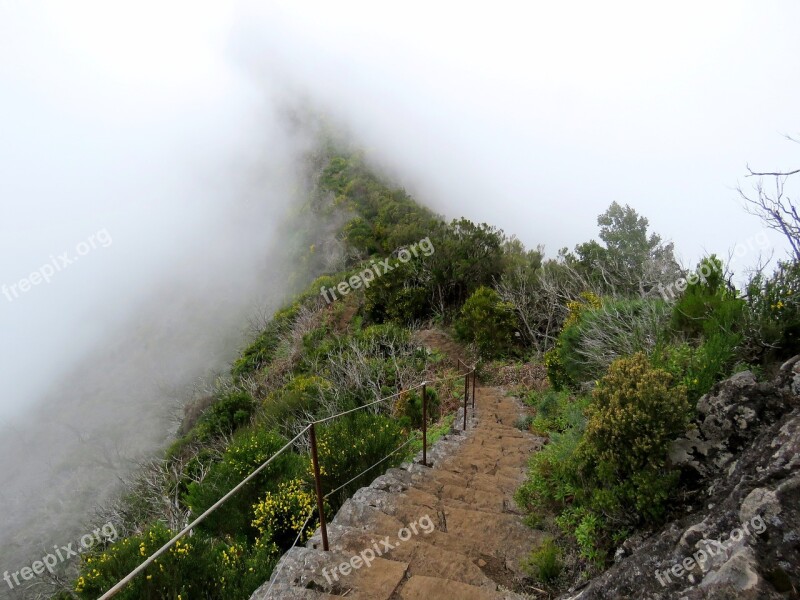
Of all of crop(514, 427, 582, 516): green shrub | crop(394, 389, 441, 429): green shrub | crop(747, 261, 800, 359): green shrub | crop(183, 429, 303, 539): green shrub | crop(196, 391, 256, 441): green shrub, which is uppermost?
crop(747, 261, 800, 359): green shrub

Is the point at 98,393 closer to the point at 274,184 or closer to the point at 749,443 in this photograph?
the point at 274,184

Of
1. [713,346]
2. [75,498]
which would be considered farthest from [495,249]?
[75,498]

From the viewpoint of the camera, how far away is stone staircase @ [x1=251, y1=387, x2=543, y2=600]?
333 centimetres

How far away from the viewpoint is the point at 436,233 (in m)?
18.5

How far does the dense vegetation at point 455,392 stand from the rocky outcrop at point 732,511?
0.24 metres

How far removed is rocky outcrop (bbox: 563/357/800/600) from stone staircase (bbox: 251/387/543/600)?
1060 mm

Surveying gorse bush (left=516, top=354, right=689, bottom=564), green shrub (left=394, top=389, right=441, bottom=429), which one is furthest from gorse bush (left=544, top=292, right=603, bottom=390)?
gorse bush (left=516, top=354, right=689, bottom=564)

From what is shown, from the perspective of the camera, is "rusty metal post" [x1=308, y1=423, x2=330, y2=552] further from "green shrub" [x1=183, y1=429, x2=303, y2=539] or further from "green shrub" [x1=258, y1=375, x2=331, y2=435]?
"green shrub" [x1=258, y1=375, x2=331, y2=435]

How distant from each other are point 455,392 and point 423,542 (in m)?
7.28

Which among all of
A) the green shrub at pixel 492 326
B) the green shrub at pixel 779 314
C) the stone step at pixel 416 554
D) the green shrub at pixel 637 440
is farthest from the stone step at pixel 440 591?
the green shrub at pixel 492 326

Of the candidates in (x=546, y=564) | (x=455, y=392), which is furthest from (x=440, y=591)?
(x=455, y=392)

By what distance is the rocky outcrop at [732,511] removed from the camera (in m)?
2.11

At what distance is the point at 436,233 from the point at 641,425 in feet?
50.6

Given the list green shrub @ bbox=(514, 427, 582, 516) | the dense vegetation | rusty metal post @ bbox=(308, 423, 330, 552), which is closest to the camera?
rusty metal post @ bbox=(308, 423, 330, 552)
